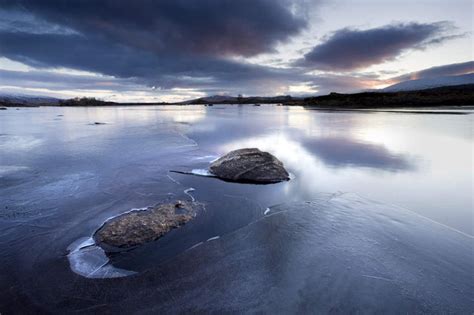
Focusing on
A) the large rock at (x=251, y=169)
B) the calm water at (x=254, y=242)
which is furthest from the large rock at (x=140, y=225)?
the large rock at (x=251, y=169)

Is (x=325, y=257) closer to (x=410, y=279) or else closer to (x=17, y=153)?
(x=410, y=279)

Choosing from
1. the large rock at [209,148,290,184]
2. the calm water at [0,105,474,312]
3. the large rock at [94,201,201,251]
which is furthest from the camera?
the large rock at [209,148,290,184]

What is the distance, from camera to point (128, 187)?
301 inches

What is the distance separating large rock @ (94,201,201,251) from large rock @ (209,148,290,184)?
2995mm

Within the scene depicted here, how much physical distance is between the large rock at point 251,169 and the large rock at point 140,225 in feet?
9.83

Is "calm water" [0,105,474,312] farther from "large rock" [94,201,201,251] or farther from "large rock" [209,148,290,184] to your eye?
"large rock" [209,148,290,184]

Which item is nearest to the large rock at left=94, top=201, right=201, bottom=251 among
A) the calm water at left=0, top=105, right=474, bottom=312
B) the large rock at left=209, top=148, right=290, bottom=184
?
the calm water at left=0, top=105, right=474, bottom=312

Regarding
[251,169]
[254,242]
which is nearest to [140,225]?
[254,242]

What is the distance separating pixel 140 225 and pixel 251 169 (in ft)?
15.2

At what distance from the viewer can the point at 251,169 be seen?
28.6 ft

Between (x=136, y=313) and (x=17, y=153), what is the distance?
14735mm

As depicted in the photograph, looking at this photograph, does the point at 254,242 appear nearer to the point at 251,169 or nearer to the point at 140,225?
the point at 140,225

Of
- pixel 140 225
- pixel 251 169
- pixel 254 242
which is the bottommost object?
Answer: pixel 254 242

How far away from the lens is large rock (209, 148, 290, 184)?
335 inches
